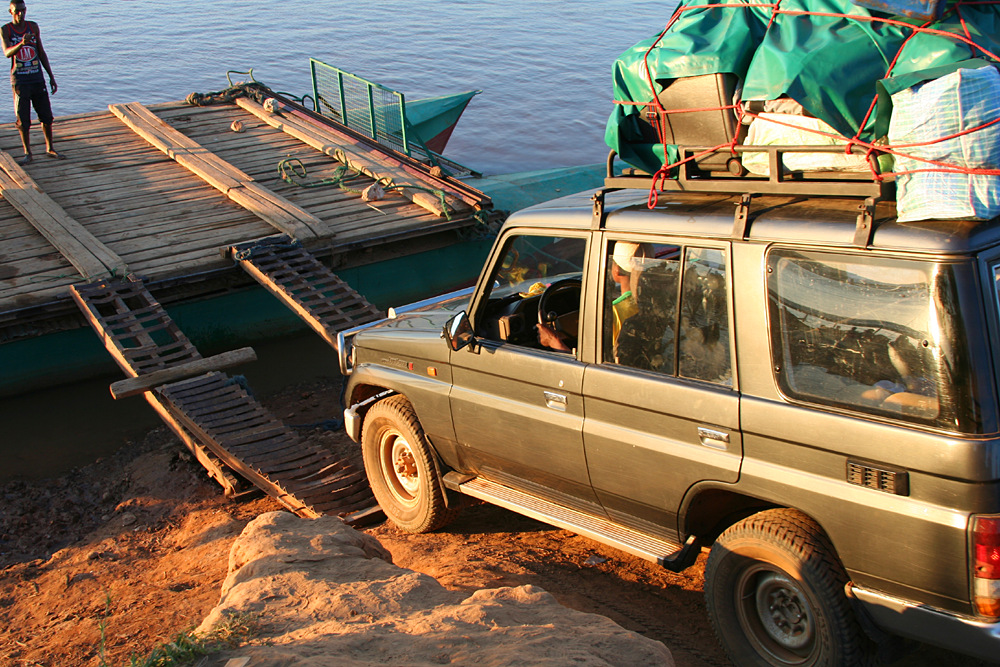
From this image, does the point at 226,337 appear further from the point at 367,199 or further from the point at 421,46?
the point at 421,46

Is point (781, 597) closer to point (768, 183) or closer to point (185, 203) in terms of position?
point (768, 183)

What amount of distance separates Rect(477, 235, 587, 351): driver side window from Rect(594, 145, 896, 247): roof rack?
1.46ft

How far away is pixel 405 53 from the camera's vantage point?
27.9m

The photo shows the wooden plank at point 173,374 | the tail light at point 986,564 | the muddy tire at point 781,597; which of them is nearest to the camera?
the tail light at point 986,564

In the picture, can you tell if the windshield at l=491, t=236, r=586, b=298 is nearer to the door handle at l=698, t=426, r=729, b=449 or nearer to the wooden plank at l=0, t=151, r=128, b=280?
the door handle at l=698, t=426, r=729, b=449

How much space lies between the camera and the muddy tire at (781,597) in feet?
10.9

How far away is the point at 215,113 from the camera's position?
13.0m

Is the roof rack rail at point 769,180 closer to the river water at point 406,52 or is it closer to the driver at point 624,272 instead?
the driver at point 624,272

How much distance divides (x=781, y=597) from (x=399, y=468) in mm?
2749

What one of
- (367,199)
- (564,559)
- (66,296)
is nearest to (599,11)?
(367,199)

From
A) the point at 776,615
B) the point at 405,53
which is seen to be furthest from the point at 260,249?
the point at 405,53

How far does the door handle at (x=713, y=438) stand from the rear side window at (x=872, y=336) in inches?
13.4

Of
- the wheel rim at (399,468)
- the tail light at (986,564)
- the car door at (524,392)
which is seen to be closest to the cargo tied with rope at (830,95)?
the car door at (524,392)

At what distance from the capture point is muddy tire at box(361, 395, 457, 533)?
5.25 m
